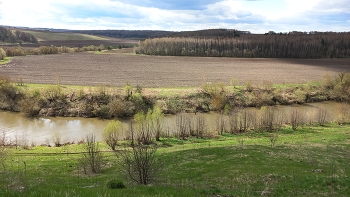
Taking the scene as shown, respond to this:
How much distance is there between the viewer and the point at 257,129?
40.0m

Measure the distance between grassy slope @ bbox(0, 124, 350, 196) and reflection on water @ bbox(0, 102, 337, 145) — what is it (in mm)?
8112

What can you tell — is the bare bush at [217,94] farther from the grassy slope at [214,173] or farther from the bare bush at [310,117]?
the grassy slope at [214,173]

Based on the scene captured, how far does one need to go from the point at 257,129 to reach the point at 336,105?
92.9 feet

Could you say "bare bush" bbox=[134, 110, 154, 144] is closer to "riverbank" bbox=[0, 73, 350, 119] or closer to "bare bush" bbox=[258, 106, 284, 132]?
"riverbank" bbox=[0, 73, 350, 119]

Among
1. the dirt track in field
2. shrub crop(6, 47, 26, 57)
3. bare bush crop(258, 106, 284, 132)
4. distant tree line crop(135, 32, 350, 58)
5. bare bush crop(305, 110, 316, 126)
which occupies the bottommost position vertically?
bare bush crop(305, 110, 316, 126)

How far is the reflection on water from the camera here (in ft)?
130

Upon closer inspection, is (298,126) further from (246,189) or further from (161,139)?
(246,189)

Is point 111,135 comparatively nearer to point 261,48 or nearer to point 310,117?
point 310,117

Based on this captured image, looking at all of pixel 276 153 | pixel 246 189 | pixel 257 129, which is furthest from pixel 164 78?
pixel 246 189

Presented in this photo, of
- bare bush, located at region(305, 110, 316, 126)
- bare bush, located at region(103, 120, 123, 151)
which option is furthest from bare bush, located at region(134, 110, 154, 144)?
bare bush, located at region(305, 110, 316, 126)

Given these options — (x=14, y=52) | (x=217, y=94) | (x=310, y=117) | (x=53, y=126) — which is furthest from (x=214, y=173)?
(x=14, y=52)

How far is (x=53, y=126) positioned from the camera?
4547cm

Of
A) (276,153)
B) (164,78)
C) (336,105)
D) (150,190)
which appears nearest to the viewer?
(150,190)

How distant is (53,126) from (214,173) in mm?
34495
